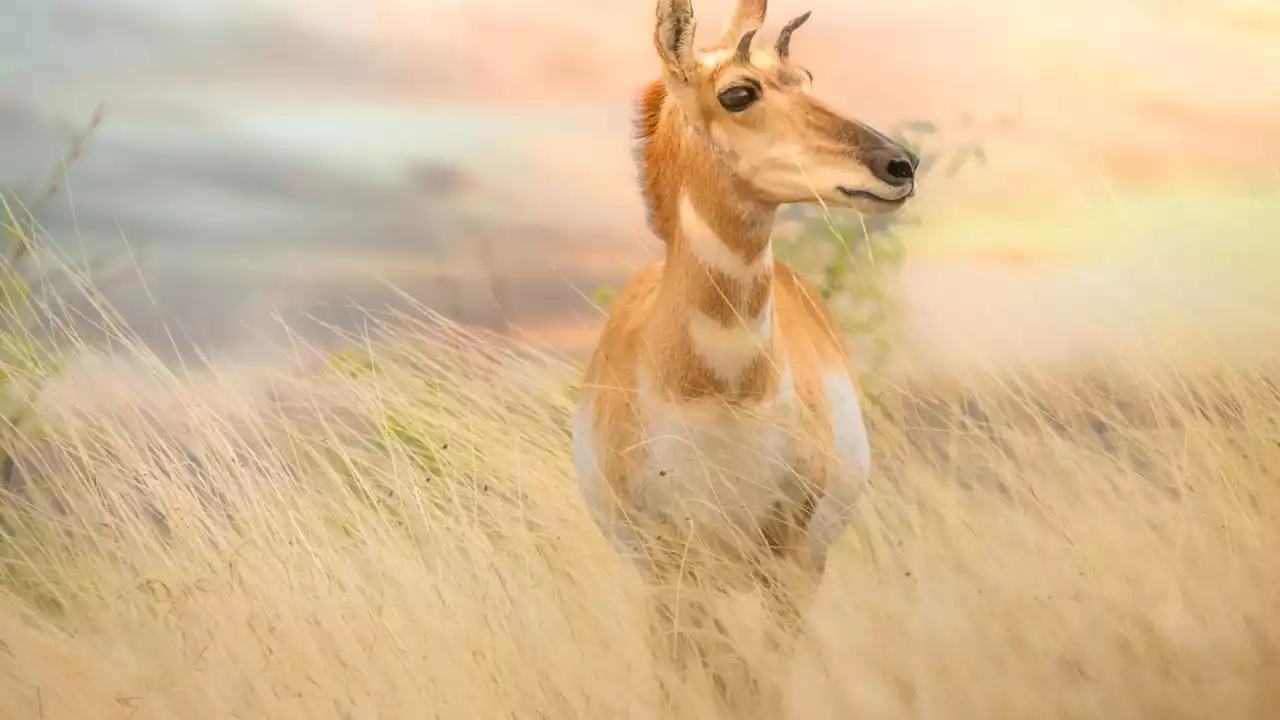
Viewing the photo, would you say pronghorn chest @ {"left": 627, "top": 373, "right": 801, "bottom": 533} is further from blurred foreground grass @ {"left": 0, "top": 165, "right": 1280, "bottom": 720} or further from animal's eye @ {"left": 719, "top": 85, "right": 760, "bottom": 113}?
animal's eye @ {"left": 719, "top": 85, "right": 760, "bottom": 113}

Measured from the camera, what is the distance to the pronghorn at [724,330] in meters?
1.31

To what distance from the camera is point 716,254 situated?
1.35 meters

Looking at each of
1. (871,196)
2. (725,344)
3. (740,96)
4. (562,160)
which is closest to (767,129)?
(740,96)

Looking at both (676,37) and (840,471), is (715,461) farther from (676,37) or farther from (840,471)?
(676,37)

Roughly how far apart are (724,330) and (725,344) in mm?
18

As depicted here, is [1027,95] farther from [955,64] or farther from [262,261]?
[262,261]

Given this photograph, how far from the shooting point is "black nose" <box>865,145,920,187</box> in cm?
124

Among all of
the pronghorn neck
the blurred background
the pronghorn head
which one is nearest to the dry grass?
the blurred background

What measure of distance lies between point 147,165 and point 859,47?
1.05 m

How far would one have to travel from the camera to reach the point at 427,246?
1.51 m

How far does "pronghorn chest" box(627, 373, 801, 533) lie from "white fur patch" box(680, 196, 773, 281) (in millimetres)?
161

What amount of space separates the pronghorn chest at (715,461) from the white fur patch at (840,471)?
7cm

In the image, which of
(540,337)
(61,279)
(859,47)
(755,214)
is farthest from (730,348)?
(61,279)

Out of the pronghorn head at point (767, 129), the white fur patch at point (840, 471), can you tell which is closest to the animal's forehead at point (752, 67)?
the pronghorn head at point (767, 129)
